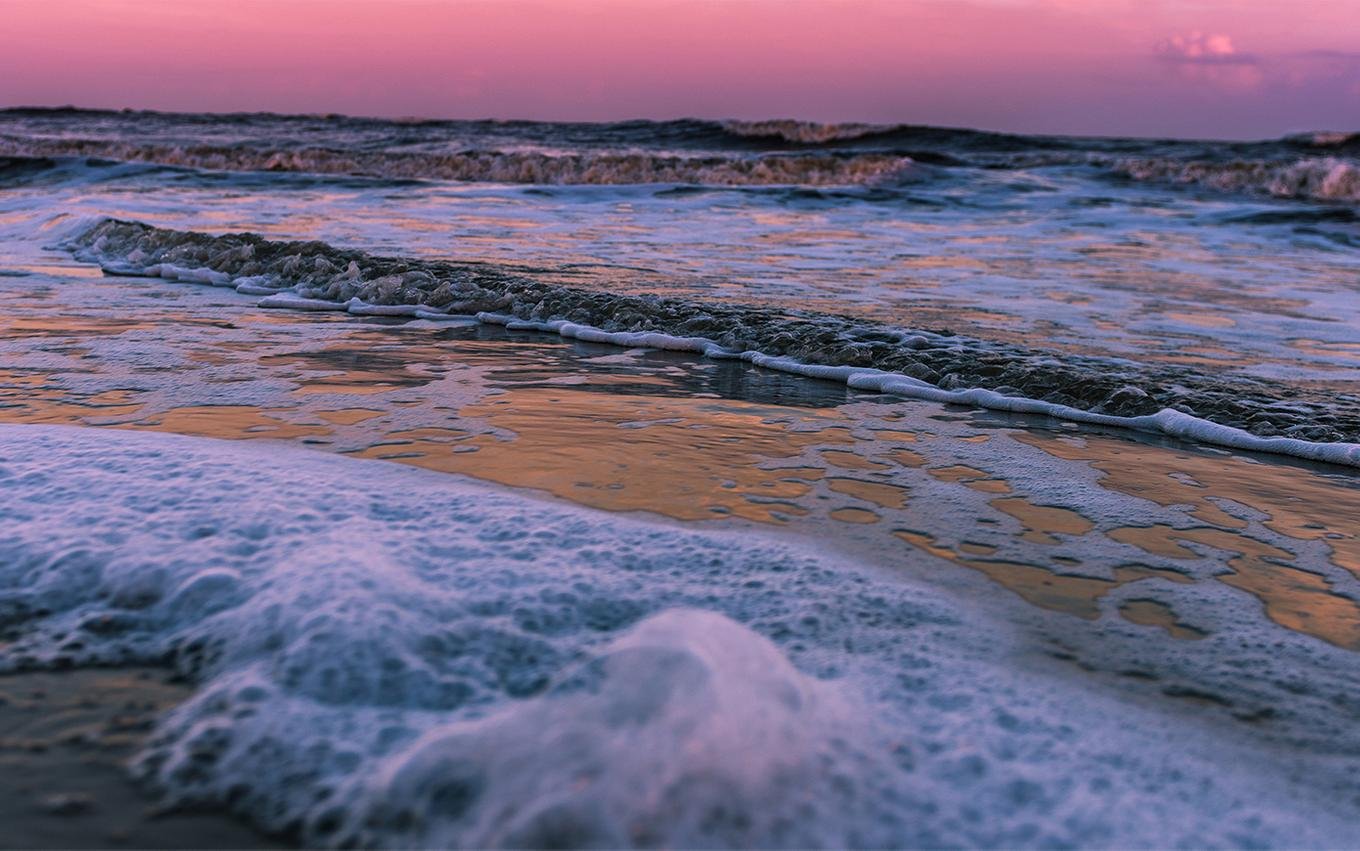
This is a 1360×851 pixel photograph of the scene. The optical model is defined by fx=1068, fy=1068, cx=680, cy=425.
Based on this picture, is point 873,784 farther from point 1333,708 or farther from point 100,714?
point 100,714

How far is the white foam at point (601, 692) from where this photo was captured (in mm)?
1271

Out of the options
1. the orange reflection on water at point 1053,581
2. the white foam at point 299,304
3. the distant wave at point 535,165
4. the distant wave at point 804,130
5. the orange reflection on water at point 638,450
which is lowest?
the orange reflection on water at point 1053,581

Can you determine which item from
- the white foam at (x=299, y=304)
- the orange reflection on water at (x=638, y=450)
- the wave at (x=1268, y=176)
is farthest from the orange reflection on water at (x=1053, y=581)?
the wave at (x=1268, y=176)

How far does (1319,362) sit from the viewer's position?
435 cm

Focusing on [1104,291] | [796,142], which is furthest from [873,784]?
[796,142]

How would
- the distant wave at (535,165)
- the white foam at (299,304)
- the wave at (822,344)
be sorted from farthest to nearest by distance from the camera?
the distant wave at (535,165) < the white foam at (299,304) < the wave at (822,344)

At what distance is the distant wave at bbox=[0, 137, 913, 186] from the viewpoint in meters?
16.4

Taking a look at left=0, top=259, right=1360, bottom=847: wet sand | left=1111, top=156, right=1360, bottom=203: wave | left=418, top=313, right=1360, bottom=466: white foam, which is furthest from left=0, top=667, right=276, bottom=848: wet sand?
left=1111, top=156, right=1360, bottom=203: wave

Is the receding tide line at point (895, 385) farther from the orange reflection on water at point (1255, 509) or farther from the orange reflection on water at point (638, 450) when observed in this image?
the orange reflection on water at point (638, 450)

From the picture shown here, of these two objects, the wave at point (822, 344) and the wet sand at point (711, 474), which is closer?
the wet sand at point (711, 474)

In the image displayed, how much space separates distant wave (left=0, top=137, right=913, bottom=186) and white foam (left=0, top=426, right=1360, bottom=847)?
562 inches

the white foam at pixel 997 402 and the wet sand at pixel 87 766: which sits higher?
the white foam at pixel 997 402

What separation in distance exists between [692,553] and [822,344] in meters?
2.32

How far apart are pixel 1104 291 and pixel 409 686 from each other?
224 inches
